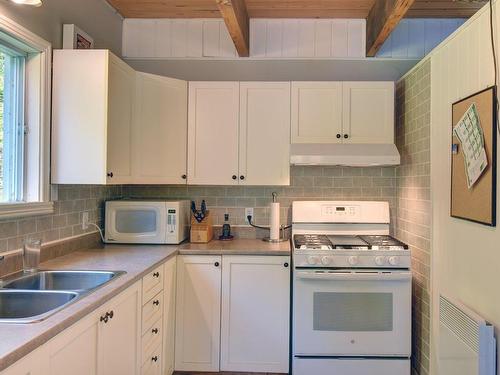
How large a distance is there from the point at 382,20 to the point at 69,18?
2023mm

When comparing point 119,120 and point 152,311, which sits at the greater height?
point 119,120

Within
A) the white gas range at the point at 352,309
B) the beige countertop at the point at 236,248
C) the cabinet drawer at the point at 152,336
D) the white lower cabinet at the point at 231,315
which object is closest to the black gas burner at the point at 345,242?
the white gas range at the point at 352,309

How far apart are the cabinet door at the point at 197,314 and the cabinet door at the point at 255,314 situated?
0.07m

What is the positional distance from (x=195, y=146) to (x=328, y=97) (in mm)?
1076

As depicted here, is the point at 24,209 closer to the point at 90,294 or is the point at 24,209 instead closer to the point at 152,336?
the point at 90,294

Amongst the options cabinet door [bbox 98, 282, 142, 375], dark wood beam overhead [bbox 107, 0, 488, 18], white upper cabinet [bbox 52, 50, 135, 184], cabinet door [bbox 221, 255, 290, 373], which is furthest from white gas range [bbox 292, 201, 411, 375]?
dark wood beam overhead [bbox 107, 0, 488, 18]

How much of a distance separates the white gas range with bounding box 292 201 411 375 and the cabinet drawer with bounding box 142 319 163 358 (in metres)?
0.87

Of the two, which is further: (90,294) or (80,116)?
(80,116)

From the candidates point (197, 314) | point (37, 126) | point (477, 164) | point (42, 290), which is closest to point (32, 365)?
point (42, 290)

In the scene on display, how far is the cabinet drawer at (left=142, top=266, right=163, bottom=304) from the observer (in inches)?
83.9

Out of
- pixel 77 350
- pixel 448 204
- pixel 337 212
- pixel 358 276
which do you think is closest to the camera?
pixel 77 350

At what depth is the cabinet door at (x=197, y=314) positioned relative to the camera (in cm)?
276

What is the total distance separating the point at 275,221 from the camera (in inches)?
122

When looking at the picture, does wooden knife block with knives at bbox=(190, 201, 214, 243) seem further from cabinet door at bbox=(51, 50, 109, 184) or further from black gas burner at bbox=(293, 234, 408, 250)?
cabinet door at bbox=(51, 50, 109, 184)
